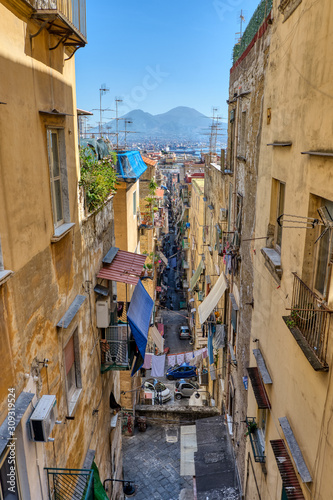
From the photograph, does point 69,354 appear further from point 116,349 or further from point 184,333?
point 184,333

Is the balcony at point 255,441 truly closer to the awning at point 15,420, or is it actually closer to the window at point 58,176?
the awning at point 15,420

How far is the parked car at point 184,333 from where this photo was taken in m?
35.7

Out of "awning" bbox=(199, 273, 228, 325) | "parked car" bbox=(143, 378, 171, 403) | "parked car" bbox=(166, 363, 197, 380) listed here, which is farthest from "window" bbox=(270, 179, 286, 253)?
"parked car" bbox=(166, 363, 197, 380)

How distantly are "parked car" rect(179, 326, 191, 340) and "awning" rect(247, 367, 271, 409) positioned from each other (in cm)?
2792

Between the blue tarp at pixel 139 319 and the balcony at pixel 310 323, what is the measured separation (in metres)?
4.91

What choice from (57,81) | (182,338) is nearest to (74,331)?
(57,81)

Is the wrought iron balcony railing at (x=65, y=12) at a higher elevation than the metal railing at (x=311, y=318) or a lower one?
higher

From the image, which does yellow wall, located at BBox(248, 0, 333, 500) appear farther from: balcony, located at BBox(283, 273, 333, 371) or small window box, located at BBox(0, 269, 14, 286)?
small window box, located at BBox(0, 269, 14, 286)

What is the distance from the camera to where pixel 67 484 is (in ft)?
22.5

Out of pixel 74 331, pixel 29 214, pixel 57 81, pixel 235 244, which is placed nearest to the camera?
pixel 29 214

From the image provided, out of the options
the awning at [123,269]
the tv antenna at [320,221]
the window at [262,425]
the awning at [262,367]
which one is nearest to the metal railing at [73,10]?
the tv antenna at [320,221]

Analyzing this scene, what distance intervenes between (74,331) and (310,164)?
19.3ft

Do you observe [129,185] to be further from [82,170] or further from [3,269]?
[3,269]

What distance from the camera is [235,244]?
11727 mm
